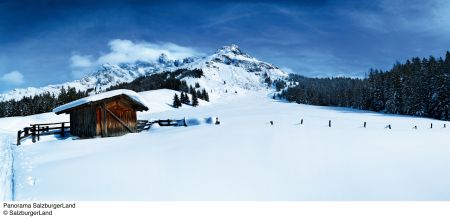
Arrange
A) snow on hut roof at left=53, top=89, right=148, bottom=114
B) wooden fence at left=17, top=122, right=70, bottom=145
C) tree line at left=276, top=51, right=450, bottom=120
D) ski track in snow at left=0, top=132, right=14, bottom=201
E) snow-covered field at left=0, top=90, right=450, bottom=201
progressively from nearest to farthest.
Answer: snow-covered field at left=0, top=90, right=450, bottom=201 → ski track in snow at left=0, top=132, right=14, bottom=201 → wooden fence at left=17, top=122, right=70, bottom=145 → snow on hut roof at left=53, top=89, right=148, bottom=114 → tree line at left=276, top=51, right=450, bottom=120

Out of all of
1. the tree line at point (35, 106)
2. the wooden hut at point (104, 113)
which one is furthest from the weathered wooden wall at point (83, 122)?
the tree line at point (35, 106)

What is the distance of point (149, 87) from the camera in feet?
600

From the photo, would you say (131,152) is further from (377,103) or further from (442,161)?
(377,103)

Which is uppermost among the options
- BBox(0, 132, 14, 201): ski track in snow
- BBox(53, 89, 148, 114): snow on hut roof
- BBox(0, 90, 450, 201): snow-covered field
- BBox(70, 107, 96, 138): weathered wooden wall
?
→ BBox(53, 89, 148, 114): snow on hut roof

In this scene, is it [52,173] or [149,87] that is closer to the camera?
[52,173]

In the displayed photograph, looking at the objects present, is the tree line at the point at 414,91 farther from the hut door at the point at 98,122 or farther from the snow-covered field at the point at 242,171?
the hut door at the point at 98,122

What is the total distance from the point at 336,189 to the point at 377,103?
81939 mm

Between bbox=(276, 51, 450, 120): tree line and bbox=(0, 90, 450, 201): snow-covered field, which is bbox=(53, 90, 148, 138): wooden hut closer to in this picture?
bbox=(0, 90, 450, 201): snow-covered field

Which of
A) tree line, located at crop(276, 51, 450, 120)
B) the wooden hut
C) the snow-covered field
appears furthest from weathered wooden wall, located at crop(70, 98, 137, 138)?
tree line, located at crop(276, 51, 450, 120)

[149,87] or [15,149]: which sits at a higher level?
[149,87]

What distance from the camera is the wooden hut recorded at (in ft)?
88.3

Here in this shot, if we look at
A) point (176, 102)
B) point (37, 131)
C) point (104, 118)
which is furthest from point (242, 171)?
point (176, 102)
